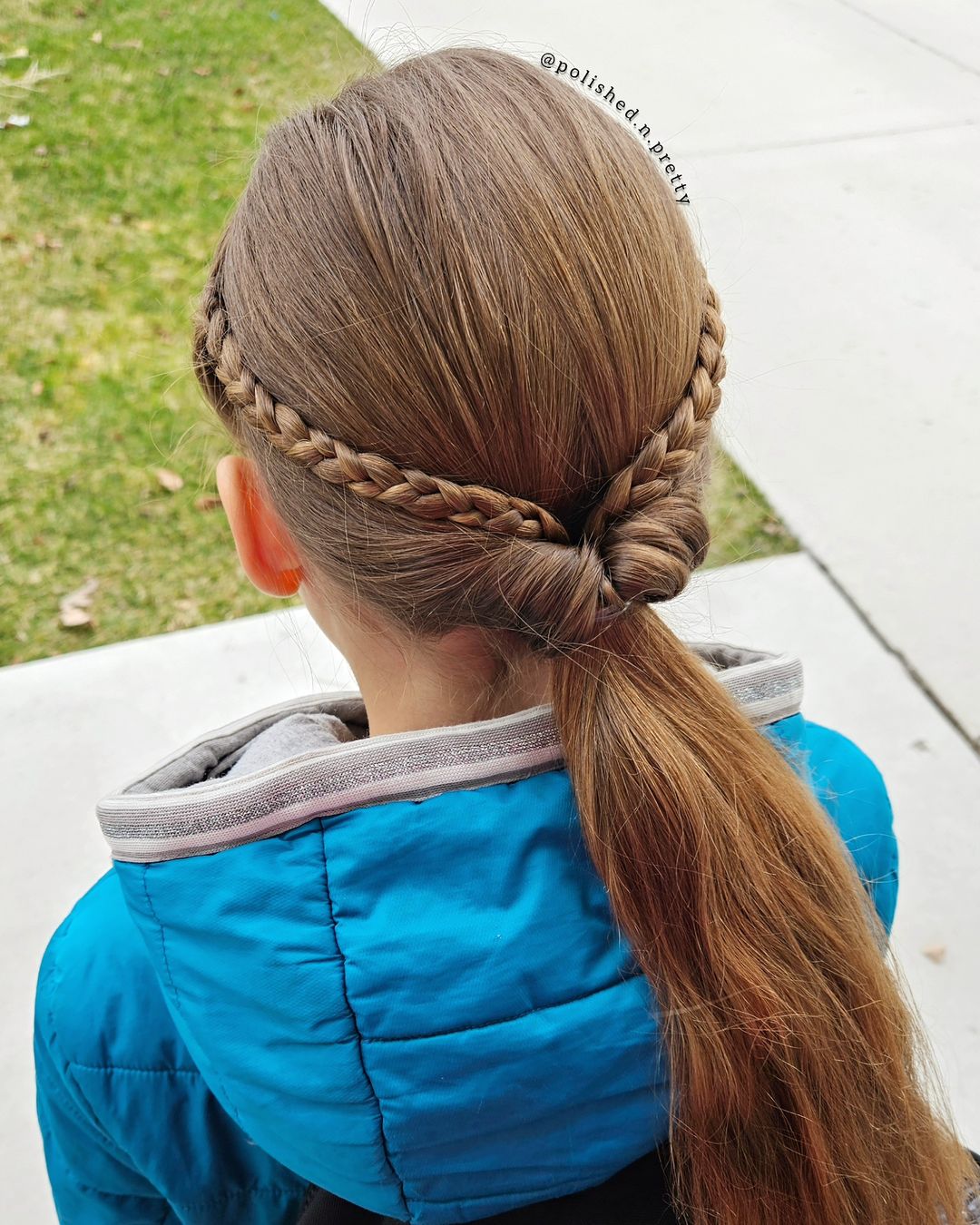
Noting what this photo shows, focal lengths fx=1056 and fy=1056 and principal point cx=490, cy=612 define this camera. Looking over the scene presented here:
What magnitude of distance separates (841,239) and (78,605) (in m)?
3.28

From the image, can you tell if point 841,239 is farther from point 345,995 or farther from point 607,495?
point 345,995

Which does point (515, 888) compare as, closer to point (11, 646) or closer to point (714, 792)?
point (714, 792)

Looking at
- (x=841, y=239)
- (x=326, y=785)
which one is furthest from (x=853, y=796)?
(x=841, y=239)

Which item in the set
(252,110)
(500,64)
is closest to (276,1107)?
(500,64)

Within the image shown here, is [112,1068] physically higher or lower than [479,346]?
lower

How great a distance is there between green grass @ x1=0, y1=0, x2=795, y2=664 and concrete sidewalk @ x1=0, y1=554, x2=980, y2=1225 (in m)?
0.17

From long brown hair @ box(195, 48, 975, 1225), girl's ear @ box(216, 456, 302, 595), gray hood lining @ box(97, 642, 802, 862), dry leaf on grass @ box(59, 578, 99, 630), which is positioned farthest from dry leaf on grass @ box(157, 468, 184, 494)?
gray hood lining @ box(97, 642, 802, 862)

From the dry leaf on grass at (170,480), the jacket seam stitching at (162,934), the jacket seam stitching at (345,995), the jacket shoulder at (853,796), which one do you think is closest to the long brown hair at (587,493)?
the jacket shoulder at (853,796)

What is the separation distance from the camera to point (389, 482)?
926 mm

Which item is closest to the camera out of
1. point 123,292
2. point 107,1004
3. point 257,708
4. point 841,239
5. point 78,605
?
point 107,1004

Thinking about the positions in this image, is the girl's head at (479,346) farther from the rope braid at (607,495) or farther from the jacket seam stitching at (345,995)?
the jacket seam stitching at (345,995)

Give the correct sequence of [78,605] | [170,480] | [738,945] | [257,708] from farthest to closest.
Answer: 1. [170,480]
2. [78,605]
3. [257,708]
4. [738,945]

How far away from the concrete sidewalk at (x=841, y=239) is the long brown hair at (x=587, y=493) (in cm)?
131

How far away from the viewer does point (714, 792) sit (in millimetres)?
982
